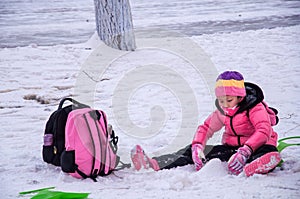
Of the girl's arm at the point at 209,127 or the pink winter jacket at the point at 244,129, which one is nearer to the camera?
the pink winter jacket at the point at 244,129

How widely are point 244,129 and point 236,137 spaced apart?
105 mm

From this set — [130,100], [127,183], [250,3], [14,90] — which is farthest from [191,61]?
[250,3]

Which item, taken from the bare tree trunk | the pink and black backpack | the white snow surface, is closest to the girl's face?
the white snow surface

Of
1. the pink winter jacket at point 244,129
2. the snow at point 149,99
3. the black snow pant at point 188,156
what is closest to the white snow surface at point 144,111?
the snow at point 149,99

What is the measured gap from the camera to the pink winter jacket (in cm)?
329

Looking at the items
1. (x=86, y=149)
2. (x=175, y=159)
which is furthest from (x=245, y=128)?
(x=86, y=149)

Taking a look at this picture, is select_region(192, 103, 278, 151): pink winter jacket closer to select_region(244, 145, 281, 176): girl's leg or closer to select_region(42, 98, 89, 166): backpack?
select_region(244, 145, 281, 176): girl's leg

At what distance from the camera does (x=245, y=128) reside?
3.51 m

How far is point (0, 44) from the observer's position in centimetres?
916

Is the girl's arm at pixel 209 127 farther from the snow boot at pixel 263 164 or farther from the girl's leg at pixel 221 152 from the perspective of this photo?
the snow boot at pixel 263 164

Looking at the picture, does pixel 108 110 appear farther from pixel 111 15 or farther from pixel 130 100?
pixel 111 15

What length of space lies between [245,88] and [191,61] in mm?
3929

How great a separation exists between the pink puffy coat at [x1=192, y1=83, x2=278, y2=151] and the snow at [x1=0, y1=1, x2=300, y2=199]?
0.81 ft

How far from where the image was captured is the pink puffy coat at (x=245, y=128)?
10.8 ft
